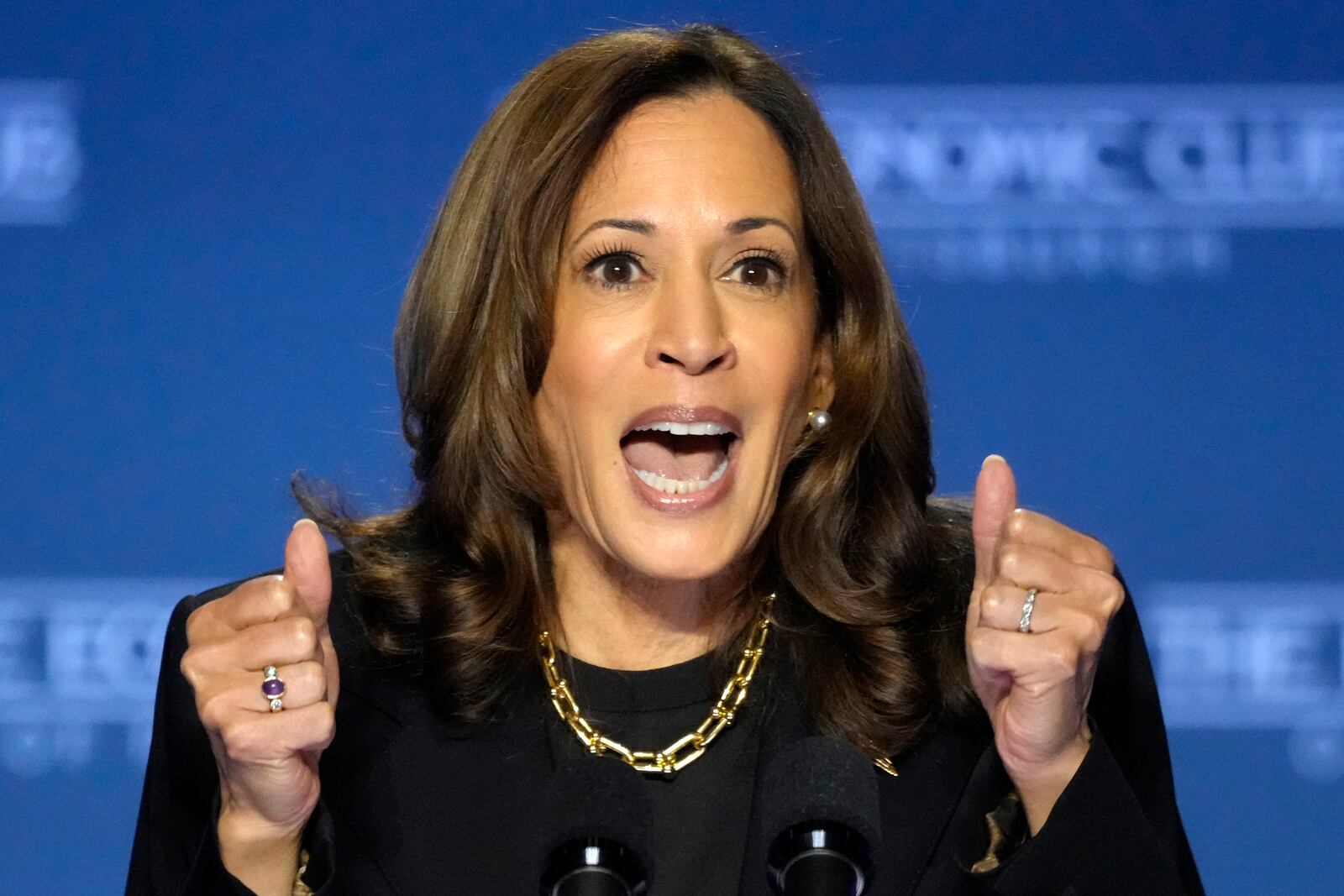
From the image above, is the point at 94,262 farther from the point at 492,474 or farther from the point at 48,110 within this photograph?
the point at 492,474

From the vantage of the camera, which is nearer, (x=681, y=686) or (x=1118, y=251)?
(x=681, y=686)

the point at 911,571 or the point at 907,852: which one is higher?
the point at 911,571

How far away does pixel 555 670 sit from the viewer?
197cm

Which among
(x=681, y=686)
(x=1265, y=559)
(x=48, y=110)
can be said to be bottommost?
(x=681, y=686)

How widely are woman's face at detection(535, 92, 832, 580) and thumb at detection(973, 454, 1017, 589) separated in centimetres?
32

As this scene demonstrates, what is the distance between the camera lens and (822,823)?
1329mm

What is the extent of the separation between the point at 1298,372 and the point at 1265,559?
1.04 ft

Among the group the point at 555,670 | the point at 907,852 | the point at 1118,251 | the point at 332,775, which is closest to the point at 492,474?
the point at 555,670

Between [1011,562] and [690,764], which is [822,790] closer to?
[1011,562]

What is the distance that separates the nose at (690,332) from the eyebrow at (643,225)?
6 cm

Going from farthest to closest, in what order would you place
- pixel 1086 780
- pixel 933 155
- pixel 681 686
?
pixel 933 155 < pixel 681 686 < pixel 1086 780

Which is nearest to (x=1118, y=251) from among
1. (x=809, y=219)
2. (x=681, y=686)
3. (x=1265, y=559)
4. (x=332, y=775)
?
→ (x=1265, y=559)

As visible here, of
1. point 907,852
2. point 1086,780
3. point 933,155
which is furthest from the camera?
point 933,155

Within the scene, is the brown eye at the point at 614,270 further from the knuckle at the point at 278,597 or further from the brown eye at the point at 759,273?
the knuckle at the point at 278,597
